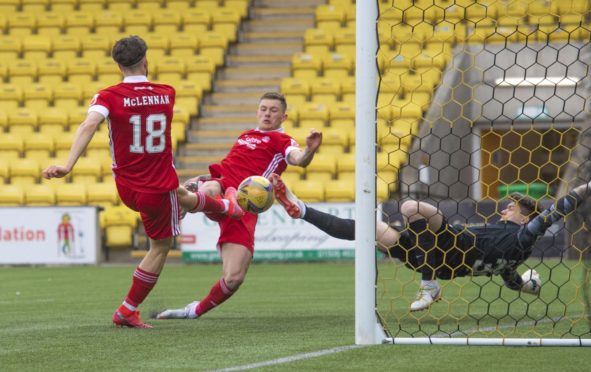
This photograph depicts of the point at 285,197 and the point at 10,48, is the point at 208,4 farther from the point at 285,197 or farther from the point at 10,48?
the point at 285,197

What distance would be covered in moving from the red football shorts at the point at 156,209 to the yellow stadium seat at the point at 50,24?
16952 millimetres

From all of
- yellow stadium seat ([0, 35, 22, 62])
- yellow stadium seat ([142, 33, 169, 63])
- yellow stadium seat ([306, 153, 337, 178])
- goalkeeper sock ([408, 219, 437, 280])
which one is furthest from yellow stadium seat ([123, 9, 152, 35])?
goalkeeper sock ([408, 219, 437, 280])

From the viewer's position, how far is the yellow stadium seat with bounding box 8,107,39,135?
20359 mm

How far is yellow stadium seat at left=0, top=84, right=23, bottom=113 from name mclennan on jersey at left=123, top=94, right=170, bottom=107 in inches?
587

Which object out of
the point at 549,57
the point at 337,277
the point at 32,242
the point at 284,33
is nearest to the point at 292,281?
the point at 337,277

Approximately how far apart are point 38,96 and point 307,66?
Result: 5159 mm

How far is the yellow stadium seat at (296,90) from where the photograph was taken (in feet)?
66.4

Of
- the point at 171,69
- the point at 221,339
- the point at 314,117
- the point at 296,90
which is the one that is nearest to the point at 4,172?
the point at 171,69

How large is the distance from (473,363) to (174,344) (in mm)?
1654

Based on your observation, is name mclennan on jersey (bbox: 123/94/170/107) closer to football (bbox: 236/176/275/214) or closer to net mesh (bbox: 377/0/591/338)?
football (bbox: 236/176/275/214)

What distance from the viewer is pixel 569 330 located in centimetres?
626

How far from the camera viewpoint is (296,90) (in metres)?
20.4

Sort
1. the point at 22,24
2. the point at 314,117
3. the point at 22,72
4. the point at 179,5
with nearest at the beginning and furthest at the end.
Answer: the point at 314,117
the point at 22,72
the point at 22,24
the point at 179,5

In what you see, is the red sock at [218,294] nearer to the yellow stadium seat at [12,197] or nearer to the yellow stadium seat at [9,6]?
the yellow stadium seat at [12,197]
